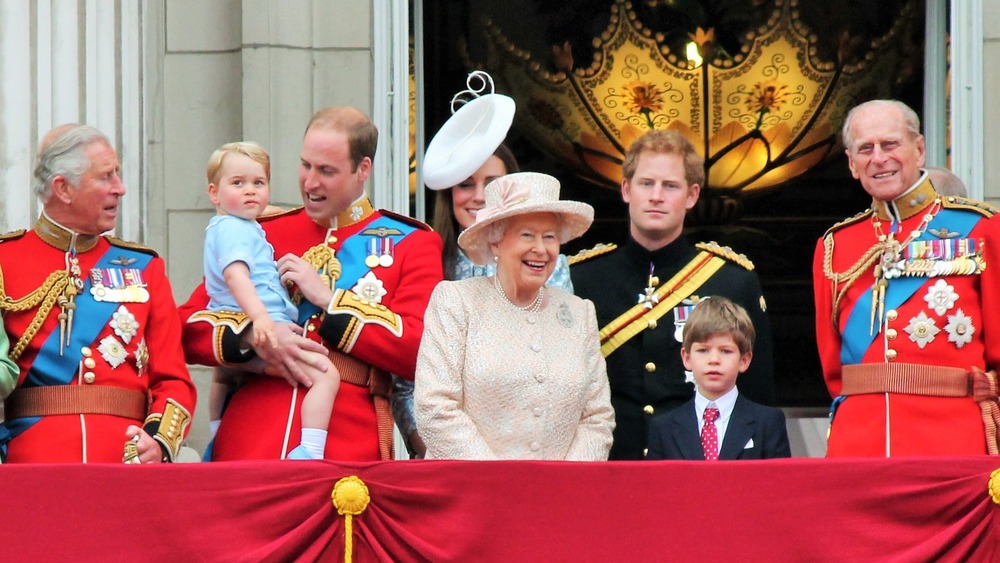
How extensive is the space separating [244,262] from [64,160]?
1.95 feet

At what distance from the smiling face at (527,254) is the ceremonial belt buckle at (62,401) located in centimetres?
117

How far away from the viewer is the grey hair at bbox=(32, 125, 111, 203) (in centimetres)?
581

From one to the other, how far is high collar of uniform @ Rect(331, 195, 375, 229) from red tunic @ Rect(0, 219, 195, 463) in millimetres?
562

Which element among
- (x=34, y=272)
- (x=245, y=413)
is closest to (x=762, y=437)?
(x=245, y=413)

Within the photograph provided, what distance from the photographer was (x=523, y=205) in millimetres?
5496

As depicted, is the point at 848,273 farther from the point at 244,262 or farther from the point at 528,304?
the point at 244,262

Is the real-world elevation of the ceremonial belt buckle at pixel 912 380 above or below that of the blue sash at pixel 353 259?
below

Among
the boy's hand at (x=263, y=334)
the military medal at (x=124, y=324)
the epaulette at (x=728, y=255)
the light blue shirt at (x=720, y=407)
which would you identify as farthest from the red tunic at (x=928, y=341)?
the military medal at (x=124, y=324)

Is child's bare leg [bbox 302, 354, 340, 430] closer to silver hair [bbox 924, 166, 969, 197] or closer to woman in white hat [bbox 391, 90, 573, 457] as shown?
woman in white hat [bbox 391, 90, 573, 457]

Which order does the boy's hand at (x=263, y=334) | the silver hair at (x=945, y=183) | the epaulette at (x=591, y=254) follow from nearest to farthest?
the boy's hand at (x=263, y=334)
the epaulette at (x=591, y=254)
the silver hair at (x=945, y=183)

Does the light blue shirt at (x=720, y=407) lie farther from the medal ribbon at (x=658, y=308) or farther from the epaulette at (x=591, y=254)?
the epaulette at (x=591, y=254)

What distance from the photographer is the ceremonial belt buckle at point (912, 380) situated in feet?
18.5

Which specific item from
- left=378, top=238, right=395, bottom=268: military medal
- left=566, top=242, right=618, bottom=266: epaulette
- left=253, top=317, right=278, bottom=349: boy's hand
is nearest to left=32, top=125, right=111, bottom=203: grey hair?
left=253, top=317, right=278, bottom=349: boy's hand

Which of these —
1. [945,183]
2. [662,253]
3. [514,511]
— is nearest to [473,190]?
[662,253]
